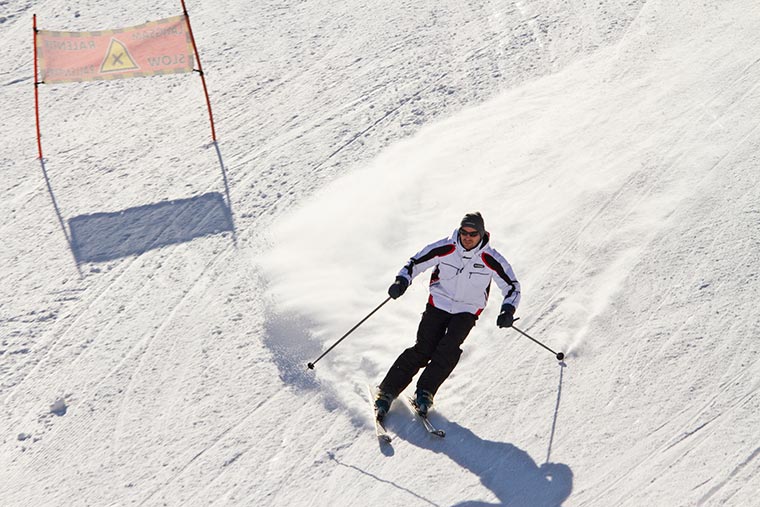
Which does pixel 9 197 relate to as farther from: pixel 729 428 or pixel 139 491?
pixel 729 428

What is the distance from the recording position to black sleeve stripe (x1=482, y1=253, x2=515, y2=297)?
641 centimetres

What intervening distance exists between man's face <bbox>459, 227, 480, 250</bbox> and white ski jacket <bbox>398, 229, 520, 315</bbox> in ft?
0.21

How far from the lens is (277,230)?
29.0 feet

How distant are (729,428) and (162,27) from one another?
7.40 metres

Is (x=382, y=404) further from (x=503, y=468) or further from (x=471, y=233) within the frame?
(x=471, y=233)

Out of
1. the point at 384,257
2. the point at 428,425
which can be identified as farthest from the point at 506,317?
the point at 384,257

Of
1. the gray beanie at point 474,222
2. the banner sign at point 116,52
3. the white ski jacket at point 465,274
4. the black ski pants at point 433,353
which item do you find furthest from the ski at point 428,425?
the banner sign at point 116,52

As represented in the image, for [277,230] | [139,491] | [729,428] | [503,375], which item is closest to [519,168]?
[277,230]

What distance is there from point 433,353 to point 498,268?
770mm

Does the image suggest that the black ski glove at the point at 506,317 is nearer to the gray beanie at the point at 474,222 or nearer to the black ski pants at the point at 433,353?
the black ski pants at the point at 433,353

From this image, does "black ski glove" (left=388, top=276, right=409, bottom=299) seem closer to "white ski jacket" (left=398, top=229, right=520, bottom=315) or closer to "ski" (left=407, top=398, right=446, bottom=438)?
"white ski jacket" (left=398, top=229, right=520, bottom=315)

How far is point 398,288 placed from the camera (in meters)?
6.41

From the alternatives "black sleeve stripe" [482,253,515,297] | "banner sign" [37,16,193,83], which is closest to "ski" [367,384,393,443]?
"black sleeve stripe" [482,253,515,297]

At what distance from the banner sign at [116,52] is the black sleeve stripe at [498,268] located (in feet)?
16.5
